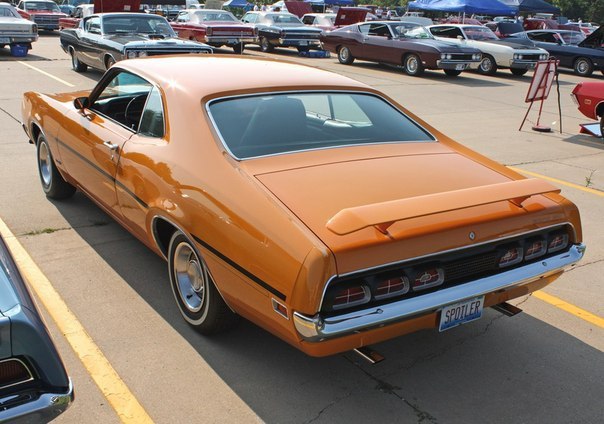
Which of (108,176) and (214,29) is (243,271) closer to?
(108,176)

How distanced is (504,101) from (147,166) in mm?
12307

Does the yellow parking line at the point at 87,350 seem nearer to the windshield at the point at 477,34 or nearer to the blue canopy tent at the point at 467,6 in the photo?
the windshield at the point at 477,34

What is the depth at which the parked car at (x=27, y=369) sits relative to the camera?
2240 millimetres

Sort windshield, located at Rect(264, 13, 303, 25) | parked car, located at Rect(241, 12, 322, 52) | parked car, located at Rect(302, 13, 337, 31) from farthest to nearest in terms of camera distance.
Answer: parked car, located at Rect(302, 13, 337, 31)
windshield, located at Rect(264, 13, 303, 25)
parked car, located at Rect(241, 12, 322, 52)

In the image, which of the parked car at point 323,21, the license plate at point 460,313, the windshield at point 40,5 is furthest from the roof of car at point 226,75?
the windshield at point 40,5

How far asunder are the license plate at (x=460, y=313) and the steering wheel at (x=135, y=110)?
8.64 feet

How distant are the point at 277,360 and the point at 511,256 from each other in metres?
1.42

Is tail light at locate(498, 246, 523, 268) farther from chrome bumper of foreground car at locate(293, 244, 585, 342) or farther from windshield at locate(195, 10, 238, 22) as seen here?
windshield at locate(195, 10, 238, 22)

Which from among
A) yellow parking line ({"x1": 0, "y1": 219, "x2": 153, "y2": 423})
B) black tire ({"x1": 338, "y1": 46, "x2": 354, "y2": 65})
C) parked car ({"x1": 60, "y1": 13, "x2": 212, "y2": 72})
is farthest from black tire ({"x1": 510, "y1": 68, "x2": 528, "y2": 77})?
yellow parking line ({"x1": 0, "y1": 219, "x2": 153, "y2": 423})

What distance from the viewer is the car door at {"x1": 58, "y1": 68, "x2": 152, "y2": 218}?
4.50m

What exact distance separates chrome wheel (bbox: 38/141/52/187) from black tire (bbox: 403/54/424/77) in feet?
45.5

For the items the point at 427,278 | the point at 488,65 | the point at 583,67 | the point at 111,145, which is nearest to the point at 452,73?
the point at 488,65

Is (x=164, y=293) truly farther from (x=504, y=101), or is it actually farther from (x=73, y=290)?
(x=504, y=101)

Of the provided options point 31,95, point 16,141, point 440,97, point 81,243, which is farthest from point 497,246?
point 440,97
